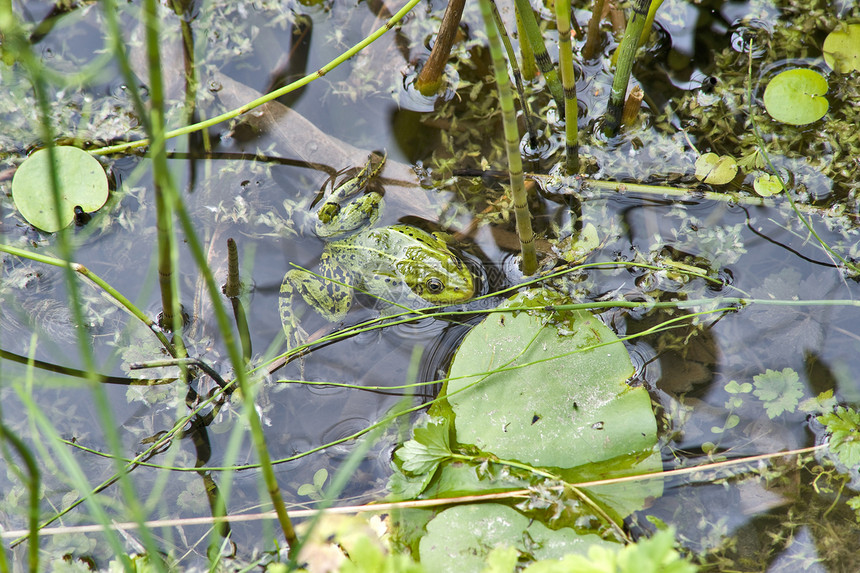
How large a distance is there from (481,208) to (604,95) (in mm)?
1259

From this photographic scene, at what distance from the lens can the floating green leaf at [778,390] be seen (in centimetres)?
311

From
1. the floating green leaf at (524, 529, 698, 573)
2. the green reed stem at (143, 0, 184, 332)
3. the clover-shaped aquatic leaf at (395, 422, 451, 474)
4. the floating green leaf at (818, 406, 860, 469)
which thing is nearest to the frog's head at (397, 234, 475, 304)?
the clover-shaped aquatic leaf at (395, 422, 451, 474)

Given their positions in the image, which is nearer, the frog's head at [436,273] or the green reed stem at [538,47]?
the green reed stem at [538,47]

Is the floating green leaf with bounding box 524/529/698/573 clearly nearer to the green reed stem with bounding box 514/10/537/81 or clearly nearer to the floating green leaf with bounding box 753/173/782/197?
the floating green leaf with bounding box 753/173/782/197

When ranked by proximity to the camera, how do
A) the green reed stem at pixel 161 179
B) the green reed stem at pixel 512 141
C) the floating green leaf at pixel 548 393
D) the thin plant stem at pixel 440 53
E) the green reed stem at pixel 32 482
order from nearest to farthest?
the green reed stem at pixel 161 179 → the green reed stem at pixel 32 482 → the green reed stem at pixel 512 141 → the floating green leaf at pixel 548 393 → the thin plant stem at pixel 440 53

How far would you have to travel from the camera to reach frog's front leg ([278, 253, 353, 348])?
3.76m

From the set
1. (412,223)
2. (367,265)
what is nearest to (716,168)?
(412,223)

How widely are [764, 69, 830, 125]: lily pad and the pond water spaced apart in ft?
0.41

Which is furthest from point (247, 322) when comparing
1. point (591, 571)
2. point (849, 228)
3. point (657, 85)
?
point (849, 228)

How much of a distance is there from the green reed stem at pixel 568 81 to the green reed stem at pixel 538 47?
0.38ft

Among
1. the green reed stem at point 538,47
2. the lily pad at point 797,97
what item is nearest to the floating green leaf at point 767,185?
the lily pad at point 797,97

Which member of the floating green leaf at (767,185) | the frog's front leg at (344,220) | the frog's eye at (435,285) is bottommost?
the frog's eye at (435,285)

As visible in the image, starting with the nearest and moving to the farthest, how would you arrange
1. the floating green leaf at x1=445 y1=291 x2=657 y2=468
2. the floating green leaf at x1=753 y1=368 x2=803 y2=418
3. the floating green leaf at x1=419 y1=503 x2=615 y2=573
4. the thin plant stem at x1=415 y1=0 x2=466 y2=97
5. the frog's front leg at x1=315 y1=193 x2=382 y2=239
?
the floating green leaf at x1=419 y1=503 x2=615 y2=573 → the floating green leaf at x1=445 y1=291 x2=657 y2=468 → the floating green leaf at x1=753 y1=368 x2=803 y2=418 → the thin plant stem at x1=415 y1=0 x2=466 y2=97 → the frog's front leg at x1=315 y1=193 x2=382 y2=239

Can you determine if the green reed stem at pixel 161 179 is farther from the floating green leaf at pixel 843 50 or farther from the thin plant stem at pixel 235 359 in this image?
the floating green leaf at pixel 843 50
